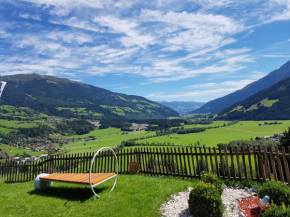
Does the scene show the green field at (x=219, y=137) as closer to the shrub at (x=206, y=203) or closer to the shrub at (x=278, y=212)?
the shrub at (x=206, y=203)

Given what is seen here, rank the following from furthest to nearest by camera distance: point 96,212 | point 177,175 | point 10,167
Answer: point 10,167 < point 177,175 < point 96,212

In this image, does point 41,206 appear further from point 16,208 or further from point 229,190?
point 229,190

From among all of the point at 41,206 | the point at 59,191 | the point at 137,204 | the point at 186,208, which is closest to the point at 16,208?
the point at 41,206

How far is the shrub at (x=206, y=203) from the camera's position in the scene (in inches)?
269

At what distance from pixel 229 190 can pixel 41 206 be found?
8044 mm

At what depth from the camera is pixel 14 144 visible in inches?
5379

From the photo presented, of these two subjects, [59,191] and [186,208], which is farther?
[59,191]

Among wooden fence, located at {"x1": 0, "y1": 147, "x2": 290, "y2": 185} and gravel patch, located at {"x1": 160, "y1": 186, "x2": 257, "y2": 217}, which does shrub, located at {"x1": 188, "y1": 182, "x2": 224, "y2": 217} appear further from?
wooden fence, located at {"x1": 0, "y1": 147, "x2": 290, "y2": 185}

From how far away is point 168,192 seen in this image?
30.1ft

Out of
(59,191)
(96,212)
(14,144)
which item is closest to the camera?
(96,212)

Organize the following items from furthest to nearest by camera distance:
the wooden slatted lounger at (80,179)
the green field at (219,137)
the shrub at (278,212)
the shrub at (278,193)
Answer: the green field at (219,137) → the wooden slatted lounger at (80,179) → the shrub at (278,193) → the shrub at (278,212)

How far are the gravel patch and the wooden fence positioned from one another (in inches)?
47.5

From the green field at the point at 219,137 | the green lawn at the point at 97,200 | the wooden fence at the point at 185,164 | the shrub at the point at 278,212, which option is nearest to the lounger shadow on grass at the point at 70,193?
the green lawn at the point at 97,200

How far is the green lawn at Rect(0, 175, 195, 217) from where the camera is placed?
7891 millimetres
